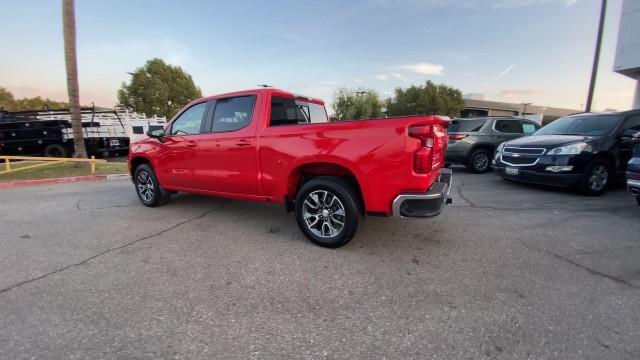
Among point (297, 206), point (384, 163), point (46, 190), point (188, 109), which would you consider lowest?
point (46, 190)

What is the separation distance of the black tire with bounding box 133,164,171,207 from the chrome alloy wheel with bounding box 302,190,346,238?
10.2ft

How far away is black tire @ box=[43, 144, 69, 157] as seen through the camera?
12906 millimetres

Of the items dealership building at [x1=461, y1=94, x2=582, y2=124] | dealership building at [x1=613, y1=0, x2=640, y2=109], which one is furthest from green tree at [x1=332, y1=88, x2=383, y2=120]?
dealership building at [x1=613, y1=0, x2=640, y2=109]

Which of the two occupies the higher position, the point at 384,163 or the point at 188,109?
the point at 188,109

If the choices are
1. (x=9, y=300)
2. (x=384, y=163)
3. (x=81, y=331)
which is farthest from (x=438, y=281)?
(x=9, y=300)

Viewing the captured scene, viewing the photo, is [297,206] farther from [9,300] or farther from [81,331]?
[9,300]

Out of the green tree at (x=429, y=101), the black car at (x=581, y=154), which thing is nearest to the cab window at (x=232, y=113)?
the black car at (x=581, y=154)

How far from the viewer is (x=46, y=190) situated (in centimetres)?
760

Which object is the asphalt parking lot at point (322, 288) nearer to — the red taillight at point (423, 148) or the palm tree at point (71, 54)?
the red taillight at point (423, 148)

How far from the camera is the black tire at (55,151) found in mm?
12906

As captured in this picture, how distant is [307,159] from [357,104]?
5289 centimetres

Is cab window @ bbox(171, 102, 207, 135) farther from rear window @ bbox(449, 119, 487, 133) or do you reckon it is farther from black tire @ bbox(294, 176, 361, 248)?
rear window @ bbox(449, 119, 487, 133)

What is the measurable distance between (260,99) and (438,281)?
2.98m

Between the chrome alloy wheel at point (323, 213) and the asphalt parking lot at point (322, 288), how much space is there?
9.2 inches
